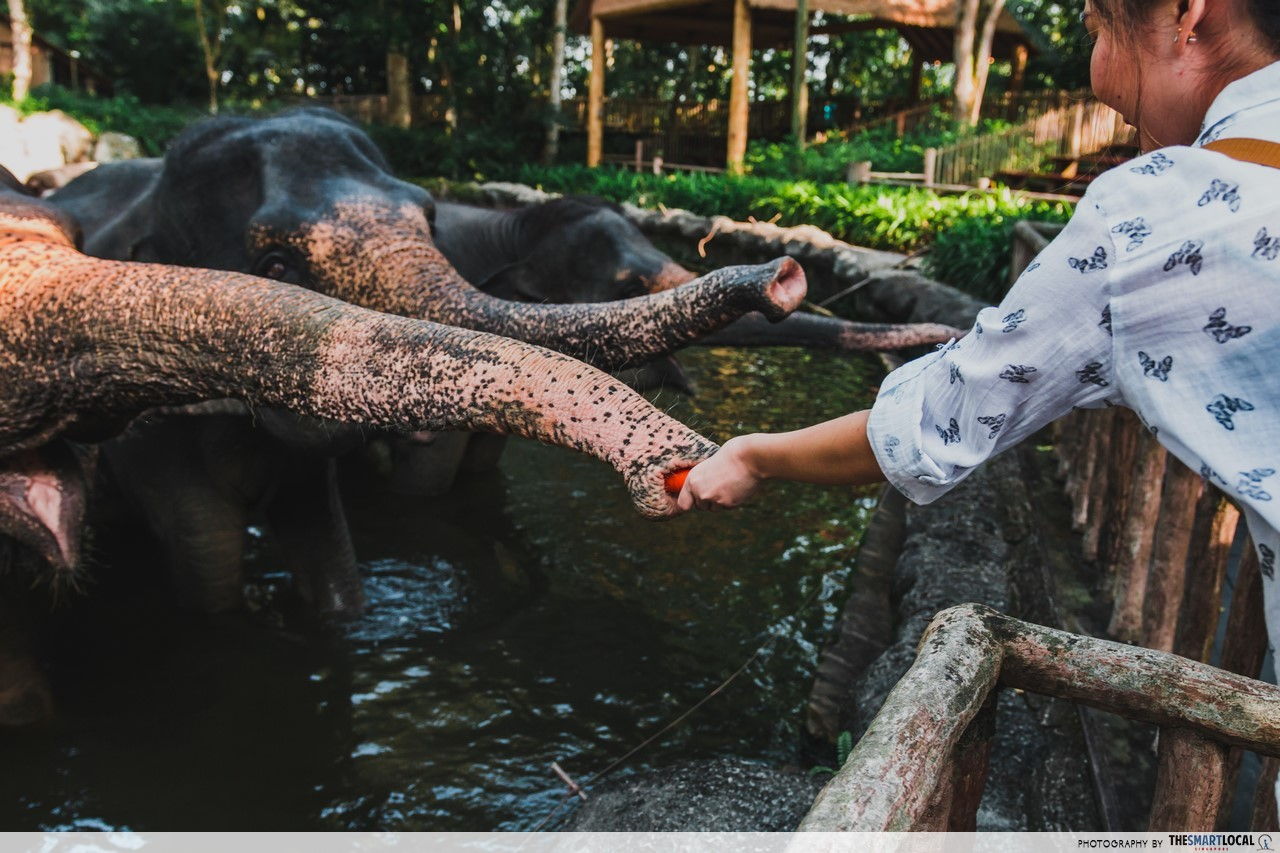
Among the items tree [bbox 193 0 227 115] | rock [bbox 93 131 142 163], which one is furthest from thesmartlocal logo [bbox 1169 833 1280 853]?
tree [bbox 193 0 227 115]

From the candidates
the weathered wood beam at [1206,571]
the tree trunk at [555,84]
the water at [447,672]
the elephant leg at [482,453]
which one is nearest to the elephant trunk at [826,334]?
the water at [447,672]

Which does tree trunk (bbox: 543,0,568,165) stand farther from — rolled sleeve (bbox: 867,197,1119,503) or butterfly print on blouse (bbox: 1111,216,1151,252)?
butterfly print on blouse (bbox: 1111,216,1151,252)

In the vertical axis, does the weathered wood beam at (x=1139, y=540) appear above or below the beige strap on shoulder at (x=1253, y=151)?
below

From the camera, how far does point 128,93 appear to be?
3269cm

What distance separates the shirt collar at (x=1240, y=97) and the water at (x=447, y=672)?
1.48m

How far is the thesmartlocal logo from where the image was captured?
139 centimetres

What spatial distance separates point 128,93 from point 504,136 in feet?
50.4

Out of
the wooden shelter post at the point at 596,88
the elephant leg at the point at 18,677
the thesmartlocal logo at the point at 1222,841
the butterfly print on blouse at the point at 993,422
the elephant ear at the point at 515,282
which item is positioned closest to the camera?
the butterfly print on blouse at the point at 993,422

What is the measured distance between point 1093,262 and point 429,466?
4.82 meters

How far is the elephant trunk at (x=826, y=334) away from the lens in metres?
4.08

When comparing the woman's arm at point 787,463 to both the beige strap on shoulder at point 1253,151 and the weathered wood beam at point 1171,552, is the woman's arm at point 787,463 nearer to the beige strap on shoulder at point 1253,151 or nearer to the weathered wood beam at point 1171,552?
the beige strap on shoulder at point 1253,151

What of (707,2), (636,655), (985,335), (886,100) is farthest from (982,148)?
(985,335)

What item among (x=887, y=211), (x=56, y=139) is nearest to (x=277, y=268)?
(x=887, y=211)

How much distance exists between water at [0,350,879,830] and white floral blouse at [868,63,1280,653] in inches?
52.2
